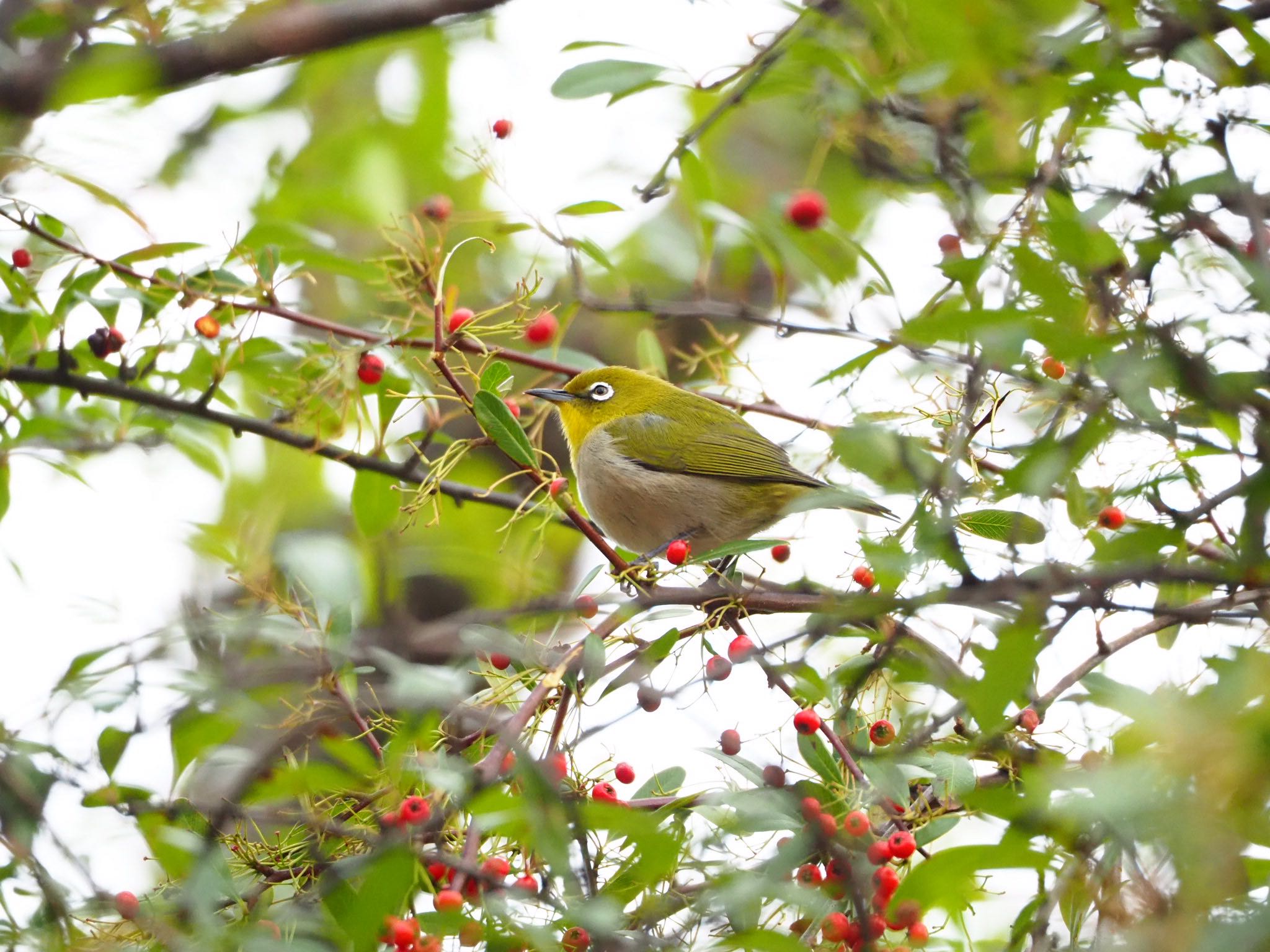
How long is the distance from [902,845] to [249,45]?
269 cm

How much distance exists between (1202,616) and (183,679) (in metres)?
1.97

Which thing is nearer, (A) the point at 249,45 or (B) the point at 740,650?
(B) the point at 740,650

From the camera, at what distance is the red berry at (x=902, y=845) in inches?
83.7

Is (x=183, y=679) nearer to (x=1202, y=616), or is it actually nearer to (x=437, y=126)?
(x=1202, y=616)

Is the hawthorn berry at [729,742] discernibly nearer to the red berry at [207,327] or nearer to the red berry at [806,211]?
the red berry at [806,211]

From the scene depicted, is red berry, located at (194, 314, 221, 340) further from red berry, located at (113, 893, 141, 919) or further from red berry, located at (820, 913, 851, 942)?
red berry, located at (820, 913, 851, 942)

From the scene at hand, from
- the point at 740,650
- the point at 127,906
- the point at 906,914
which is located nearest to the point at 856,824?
the point at 906,914

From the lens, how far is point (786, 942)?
5.24 feet

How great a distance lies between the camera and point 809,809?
1937 millimetres

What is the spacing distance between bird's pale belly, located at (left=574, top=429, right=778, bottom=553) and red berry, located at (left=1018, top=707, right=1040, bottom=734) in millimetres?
1997

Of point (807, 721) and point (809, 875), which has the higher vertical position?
point (807, 721)

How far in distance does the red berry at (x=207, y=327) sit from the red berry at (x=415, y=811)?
1641 millimetres

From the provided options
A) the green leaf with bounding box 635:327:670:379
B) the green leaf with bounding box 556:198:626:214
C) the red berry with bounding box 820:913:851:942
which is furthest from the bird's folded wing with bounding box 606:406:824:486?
the red berry with bounding box 820:913:851:942

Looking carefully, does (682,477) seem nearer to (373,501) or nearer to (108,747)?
(373,501)
